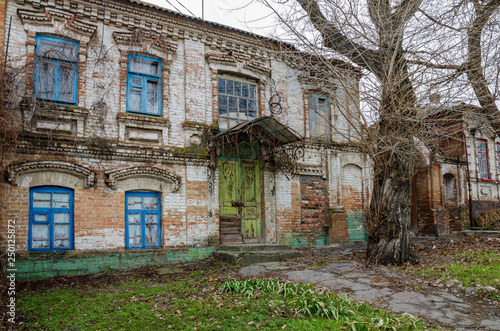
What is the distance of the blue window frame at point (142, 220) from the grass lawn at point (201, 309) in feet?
6.57

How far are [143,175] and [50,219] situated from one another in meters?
Answer: 2.26

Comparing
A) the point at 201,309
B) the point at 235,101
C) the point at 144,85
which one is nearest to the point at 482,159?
the point at 235,101

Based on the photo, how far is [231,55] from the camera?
10.9 m

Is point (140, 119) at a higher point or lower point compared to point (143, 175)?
higher

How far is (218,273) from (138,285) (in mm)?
1760

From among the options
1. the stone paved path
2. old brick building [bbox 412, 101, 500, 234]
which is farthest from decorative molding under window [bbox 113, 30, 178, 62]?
old brick building [bbox 412, 101, 500, 234]

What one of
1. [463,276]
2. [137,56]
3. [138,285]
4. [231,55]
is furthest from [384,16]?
[138,285]

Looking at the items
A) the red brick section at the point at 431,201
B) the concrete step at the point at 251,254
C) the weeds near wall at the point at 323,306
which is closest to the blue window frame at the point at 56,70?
the concrete step at the point at 251,254

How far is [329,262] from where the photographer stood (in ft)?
28.3

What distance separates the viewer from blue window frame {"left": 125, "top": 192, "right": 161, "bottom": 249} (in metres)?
9.04

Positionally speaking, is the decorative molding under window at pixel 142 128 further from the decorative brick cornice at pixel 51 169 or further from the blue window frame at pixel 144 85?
the decorative brick cornice at pixel 51 169

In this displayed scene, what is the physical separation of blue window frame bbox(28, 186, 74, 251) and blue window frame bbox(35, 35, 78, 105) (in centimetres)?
214

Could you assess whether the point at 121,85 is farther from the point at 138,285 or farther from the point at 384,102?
the point at 384,102

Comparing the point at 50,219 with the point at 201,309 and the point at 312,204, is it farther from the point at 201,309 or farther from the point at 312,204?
the point at 312,204
